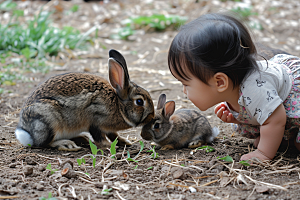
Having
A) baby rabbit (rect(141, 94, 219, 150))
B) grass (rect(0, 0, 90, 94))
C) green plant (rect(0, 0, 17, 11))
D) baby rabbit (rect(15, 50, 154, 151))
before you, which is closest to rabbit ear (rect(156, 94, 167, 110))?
baby rabbit (rect(141, 94, 219, 150))

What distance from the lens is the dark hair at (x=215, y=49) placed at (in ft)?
10.3

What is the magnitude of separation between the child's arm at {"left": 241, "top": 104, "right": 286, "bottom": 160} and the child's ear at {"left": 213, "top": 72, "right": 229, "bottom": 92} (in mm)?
539

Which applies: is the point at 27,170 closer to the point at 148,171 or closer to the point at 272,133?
the point at 148,171

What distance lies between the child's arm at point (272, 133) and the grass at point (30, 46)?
477 cm

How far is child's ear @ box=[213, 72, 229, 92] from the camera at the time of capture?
3289 millimetres

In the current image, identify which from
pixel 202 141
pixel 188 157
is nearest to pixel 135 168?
pixel 188 157

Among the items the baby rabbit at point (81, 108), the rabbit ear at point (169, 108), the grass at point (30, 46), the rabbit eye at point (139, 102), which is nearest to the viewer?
the baby rabbit at point (81, 108)

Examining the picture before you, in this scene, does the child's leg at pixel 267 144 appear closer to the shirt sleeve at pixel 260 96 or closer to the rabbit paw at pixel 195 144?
the shirt sleeve at pixel 260 96

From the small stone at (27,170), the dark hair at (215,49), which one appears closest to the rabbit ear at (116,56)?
the dark hair at (215,49)

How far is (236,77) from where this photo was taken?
3.34 meters

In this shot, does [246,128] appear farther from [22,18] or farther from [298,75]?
[22,18]

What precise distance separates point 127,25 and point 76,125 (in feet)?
23.7

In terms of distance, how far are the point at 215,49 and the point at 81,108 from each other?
1784 mm

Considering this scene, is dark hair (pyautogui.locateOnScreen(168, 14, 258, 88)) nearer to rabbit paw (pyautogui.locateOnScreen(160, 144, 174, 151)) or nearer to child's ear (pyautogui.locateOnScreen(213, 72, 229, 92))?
child's ear (pyautogui.locateOnScreen(213, 72, 229, 92))
